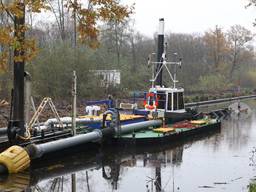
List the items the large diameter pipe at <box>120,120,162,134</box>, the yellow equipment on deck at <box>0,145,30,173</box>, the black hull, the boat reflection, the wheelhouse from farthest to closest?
1. the wheelhouse
2. the black hull
3. the large diameter pipe at <box>120,120,162,134</box>
4. the yellow equipment on deck at <box>0,145,30,173</box>
5. the boat reflection

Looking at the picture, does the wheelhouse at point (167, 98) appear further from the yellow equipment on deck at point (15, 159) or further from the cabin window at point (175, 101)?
the yellow equipment on deck at point (15, 159)

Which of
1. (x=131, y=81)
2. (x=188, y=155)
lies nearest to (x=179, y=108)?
(x=188, y=155)

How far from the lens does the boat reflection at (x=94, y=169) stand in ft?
43.8

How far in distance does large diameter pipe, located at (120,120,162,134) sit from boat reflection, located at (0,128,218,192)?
1125 mm

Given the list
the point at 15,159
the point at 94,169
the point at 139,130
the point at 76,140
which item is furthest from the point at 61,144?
the point at 139,130

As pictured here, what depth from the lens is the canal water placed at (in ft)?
44.1

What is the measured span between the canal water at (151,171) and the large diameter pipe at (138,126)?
1.17 m

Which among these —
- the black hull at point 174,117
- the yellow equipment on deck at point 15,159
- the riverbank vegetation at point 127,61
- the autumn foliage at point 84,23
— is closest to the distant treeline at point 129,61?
the riverbank vegetation at point 127,61

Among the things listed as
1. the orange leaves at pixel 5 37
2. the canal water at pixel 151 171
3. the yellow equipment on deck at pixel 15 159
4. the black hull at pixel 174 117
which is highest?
the orange leaves at pixel 5 37

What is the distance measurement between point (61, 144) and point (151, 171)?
120 inches

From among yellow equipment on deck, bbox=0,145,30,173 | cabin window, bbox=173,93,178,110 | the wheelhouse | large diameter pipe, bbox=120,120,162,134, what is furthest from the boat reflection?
cabin window, bbox=173,93,178,110

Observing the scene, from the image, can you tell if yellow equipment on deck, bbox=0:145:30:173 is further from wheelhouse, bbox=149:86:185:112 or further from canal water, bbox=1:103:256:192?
wheelhouse, bbox=149:86:185:112

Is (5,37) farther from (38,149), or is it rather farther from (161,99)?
(161,99)

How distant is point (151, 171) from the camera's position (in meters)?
15.5
